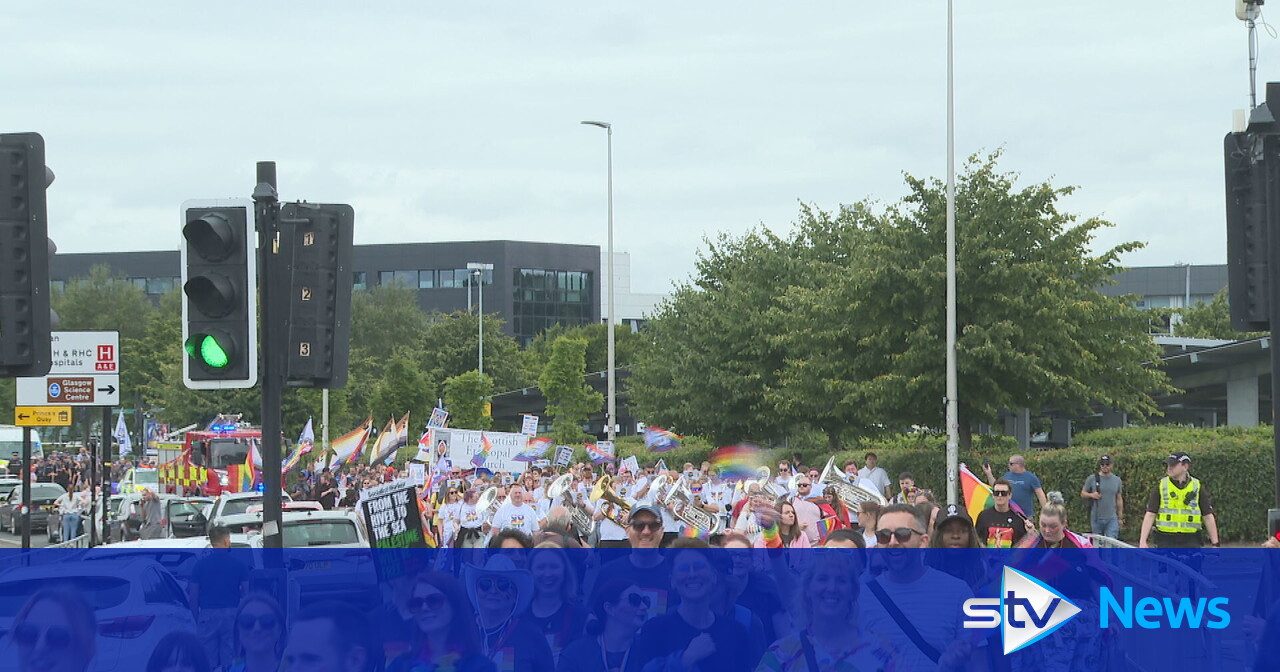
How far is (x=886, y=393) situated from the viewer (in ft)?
94.0

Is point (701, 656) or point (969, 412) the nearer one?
point (701, 656)

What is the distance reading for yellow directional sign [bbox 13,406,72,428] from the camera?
67.1 ft

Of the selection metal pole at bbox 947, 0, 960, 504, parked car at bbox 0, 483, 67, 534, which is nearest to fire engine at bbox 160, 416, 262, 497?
parked car at bbox 0, 483, 67, 534

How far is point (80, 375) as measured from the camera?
2288 cm

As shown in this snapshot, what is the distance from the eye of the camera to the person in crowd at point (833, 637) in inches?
232

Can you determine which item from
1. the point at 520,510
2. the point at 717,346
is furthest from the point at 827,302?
the point at 520,510

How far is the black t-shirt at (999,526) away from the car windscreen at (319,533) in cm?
731

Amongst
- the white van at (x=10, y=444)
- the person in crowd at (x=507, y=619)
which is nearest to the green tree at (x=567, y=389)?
the white van at (x=10, y=444)

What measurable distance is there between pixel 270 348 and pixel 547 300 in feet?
354

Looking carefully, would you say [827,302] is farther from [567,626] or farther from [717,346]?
[567,626]

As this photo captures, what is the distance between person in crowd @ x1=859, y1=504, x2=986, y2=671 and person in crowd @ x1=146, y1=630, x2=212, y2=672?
2.56m

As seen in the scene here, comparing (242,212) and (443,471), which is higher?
(242,212)

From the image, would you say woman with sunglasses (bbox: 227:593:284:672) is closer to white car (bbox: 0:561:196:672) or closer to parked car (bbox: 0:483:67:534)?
white car (bbox: 0:561:196:672)

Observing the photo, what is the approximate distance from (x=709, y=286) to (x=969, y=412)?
→ 17783mm
